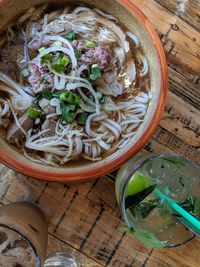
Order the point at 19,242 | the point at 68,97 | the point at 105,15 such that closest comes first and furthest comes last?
1. the point at 19,242
2. the point at 68,97
3. the point at 105,15

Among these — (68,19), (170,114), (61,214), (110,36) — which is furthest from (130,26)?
(61,214)

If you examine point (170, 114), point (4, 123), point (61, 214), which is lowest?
point (61, 214)

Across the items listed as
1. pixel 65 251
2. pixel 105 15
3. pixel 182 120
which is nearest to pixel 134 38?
pixel 105 15

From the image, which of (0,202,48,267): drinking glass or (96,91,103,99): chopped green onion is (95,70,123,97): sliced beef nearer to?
(96,91,103,99): chopped green onion

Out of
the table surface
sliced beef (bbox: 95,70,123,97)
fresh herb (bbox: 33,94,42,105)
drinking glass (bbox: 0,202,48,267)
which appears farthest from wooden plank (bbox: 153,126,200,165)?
drinking glass (bbox: 0,202,48,267)

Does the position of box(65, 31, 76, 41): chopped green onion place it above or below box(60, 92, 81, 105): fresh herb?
above

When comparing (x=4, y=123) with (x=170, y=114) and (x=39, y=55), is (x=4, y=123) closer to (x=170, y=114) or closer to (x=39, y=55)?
(x=39, y=55)

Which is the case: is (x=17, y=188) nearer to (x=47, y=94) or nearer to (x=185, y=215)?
(x=47, y=94)
